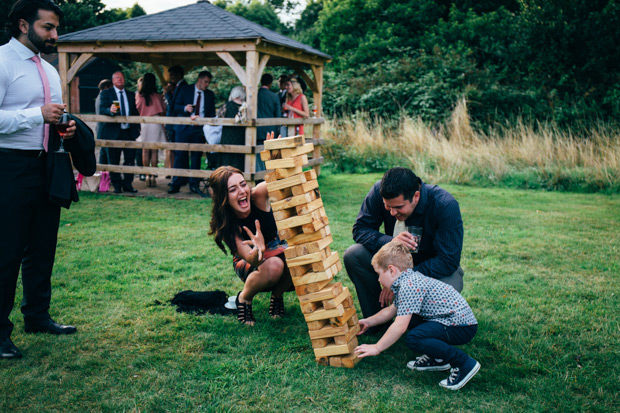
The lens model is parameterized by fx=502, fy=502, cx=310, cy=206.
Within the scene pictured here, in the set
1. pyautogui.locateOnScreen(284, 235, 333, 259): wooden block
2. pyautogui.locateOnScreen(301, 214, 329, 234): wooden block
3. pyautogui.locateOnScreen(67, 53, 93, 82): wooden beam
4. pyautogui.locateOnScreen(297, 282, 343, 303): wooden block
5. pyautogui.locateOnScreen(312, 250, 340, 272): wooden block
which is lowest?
pyautogui.locateOnScreen(297, 282, 343, 303): wooden block

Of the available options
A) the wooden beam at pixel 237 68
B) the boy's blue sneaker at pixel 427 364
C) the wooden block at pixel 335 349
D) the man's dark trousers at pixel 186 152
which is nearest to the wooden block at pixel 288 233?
the wooden block at pixel 335 349

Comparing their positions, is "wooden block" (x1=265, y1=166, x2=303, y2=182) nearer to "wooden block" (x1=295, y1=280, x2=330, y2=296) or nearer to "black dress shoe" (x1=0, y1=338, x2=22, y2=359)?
"wooden block" (x1=295, y1=280, x2=330, y2=296)

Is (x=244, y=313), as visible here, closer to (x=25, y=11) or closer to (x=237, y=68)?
(x=25, y=11)

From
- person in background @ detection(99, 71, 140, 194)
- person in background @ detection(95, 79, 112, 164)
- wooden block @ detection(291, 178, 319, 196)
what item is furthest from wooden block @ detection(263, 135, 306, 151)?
person in background @ detection(95, 79, 112, 164)

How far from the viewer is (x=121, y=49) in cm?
1005

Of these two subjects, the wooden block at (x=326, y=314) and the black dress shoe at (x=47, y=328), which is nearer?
the wooden block at (x=326, y=314)

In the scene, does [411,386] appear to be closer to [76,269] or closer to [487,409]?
[487,409]

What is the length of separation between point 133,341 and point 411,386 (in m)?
2.04

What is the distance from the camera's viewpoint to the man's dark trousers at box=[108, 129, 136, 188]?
10.0 metres

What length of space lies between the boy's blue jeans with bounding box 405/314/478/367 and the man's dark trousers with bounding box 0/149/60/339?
2.67 meters

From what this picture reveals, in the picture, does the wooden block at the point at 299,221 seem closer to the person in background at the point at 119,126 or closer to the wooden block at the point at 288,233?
the wooden block at the point at 288,233

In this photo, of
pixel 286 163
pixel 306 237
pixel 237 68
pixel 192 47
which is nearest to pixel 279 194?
pixel 286 163

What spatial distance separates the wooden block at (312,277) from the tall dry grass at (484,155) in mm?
9062

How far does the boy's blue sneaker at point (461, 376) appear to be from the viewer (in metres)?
3.11
